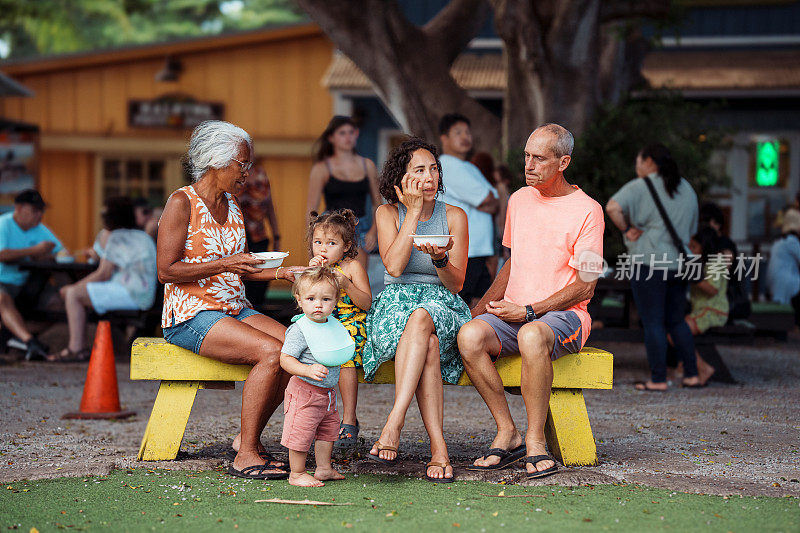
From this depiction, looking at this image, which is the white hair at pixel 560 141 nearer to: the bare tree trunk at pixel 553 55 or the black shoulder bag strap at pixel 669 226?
the black shoulder bag strap at pixel 669 226

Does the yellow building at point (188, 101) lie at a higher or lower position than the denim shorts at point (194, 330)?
higher

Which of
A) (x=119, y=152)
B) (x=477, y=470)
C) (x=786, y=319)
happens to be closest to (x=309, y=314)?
(x=477, y=470)

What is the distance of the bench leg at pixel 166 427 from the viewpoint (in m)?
4.72

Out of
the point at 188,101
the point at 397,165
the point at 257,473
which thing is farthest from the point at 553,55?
the point at 188,101

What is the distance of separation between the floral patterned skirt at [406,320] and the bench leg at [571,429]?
51 cm

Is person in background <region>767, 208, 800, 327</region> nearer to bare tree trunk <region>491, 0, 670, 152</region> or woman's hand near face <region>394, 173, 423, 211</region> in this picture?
bare tree trunk <region>491, 0, 670, 152</region>

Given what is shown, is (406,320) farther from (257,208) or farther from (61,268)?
(61,268)

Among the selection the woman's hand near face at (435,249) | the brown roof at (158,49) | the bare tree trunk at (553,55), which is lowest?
the woman's hand near face at (435,249)

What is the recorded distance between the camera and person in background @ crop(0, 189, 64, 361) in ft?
28.8

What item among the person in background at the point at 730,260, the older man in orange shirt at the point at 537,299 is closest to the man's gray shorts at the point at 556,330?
the older man in orange shirt at the point at 537,299

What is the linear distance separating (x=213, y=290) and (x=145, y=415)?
195 cm

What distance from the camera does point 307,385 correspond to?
426 centimetres

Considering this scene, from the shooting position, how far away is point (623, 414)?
6.35 m

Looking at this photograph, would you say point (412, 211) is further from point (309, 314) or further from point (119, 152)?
point (119, 152)
